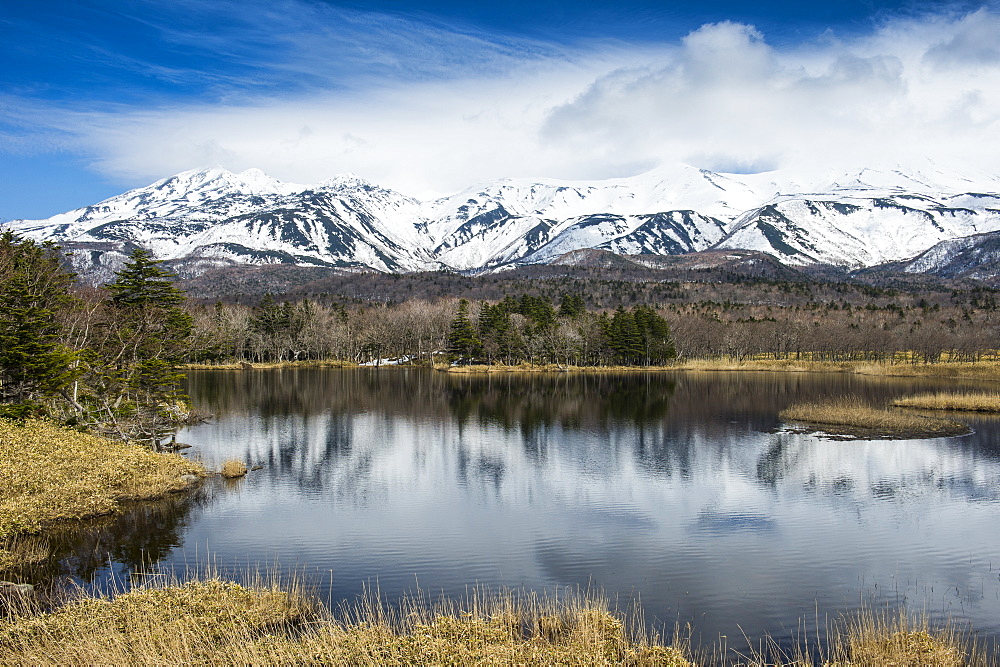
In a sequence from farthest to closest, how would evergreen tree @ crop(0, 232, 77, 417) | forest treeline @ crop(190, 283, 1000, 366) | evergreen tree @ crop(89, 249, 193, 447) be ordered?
forest treeline @ crop(190, 283, 1000, 366) → evergreen tree @ crop(89, 249, 193, 447) → evergreen tree @ crop(0, 232, 77, 417)

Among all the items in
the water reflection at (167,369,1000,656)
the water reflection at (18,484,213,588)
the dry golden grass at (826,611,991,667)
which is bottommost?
the water reflection at (167,369,1000,656)

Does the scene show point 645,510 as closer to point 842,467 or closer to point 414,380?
point 842,467

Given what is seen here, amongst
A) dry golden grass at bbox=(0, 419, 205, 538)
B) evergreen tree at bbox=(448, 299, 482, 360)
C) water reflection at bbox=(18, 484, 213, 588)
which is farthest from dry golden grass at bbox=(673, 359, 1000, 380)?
water reflection at bbox=(18, 484, 213, 588)

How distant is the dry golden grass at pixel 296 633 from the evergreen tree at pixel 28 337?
17059mm

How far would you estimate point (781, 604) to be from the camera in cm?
1945

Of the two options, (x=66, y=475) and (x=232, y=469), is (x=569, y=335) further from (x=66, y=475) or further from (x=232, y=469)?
(x=66, y=475)

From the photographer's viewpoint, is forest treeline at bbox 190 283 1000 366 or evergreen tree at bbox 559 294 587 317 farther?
evergreen tree at bbox 559 294 587 317

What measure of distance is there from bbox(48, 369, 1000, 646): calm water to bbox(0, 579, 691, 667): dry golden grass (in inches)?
97.9

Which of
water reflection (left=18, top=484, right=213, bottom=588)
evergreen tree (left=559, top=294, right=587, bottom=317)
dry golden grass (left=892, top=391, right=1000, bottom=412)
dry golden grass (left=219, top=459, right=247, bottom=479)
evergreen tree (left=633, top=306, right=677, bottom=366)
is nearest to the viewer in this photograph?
water reflection (left=18, top=484, right=213, bottom=588)

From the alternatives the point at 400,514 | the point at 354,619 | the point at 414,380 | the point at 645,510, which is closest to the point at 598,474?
the point at 645,510

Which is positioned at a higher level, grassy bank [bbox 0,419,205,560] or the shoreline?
grassy bank [bbox 0,419,205,560]

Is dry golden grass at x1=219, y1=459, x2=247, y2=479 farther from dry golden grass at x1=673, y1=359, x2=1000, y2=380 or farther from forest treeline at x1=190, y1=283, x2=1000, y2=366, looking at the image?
dry golden grass at x1=673, y1=359, x2=1000, y2=380

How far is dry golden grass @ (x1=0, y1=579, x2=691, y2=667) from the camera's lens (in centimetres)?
1373

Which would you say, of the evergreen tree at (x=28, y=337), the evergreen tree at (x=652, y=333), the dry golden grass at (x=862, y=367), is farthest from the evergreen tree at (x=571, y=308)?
the evergreen tree at (x=28, y=337)
